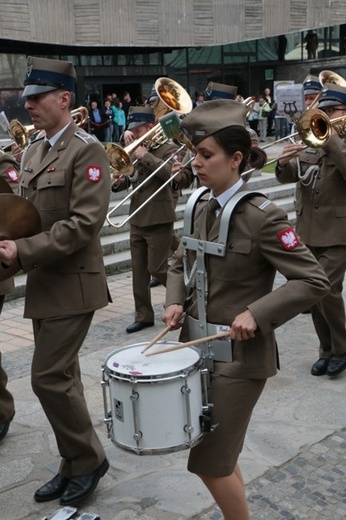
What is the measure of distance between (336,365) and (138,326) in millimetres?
2089

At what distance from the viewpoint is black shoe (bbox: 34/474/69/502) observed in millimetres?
3688

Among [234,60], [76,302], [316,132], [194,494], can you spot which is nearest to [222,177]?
[76,302]

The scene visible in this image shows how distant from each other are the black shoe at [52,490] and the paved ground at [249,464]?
37mm

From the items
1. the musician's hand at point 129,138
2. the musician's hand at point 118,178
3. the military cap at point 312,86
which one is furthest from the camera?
the musician's hand at point 129,138

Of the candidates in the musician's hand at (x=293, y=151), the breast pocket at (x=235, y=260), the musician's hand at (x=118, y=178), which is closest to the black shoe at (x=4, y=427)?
the breast pocket at (x=235, y=260)

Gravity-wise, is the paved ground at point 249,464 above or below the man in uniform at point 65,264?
below

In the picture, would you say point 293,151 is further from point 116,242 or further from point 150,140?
point 116,242

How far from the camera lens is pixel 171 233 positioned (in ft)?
22.7

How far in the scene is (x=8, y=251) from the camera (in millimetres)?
3273

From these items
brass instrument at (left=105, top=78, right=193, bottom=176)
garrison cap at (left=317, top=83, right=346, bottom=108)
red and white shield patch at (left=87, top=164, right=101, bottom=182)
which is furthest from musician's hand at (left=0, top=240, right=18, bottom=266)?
brass instrument at (left=105, top=78, right=193, bottom=176)

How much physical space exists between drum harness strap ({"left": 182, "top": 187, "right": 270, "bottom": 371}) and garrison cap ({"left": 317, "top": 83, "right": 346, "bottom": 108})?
2.65m

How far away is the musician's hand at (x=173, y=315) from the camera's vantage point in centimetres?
297

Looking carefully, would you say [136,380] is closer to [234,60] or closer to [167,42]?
[167,42]

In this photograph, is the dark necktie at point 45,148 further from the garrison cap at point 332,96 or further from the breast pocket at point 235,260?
the garrison cap at point 332,96
